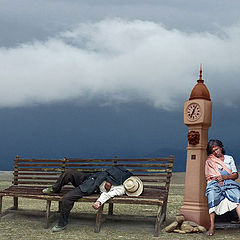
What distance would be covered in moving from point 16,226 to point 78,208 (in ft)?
11.4

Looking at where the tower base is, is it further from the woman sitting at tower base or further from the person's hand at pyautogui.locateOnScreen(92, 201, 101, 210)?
the person's hand at pyautogui.locateOnScreen(92, 201, 101, 210)

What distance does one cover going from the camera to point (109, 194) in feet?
28.4

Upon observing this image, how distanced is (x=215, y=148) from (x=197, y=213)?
1460 millimetres

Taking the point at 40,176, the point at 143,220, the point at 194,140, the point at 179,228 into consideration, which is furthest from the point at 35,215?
the point at 194,140

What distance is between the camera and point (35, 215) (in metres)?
10.4

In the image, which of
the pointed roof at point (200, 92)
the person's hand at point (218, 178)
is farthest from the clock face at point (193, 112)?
the person's hand at point (218, 178)

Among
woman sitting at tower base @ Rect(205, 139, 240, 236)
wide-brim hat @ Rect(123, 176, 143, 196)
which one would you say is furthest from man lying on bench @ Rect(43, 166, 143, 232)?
woman sitting at tower base @ Rect(205, 139, 240, 236)

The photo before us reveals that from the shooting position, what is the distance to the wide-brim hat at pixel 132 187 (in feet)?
29.1

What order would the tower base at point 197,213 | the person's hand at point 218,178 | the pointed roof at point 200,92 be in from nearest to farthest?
1. the person's hand at point 218,178
2. the tower base at point 197,213
3. the pointed roof at point 200,92

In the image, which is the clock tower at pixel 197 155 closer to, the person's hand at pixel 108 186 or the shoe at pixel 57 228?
the person's hand at pixel 108 186

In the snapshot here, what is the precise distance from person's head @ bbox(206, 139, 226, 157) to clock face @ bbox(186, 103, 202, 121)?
619 millimetres

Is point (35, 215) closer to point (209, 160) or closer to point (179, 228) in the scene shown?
point (179, 228)

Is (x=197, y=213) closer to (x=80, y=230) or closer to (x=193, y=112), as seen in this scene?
(x=193, y=112)

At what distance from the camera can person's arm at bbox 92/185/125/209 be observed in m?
8.41
